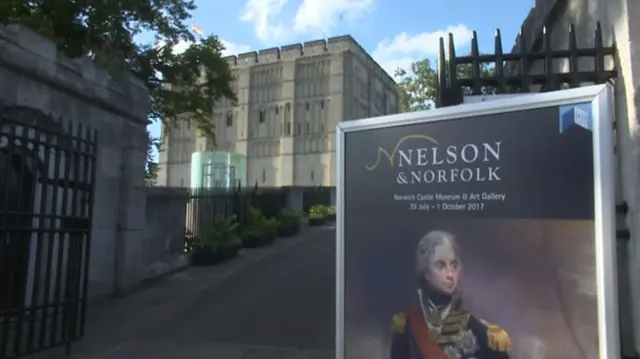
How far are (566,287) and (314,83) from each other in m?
72.9

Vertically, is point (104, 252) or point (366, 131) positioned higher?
point (366, 131)

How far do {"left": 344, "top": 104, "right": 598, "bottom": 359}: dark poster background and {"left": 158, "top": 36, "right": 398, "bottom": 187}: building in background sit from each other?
2658 inches

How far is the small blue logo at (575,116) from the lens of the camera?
9.00ft

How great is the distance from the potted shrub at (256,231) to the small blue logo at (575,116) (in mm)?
13130

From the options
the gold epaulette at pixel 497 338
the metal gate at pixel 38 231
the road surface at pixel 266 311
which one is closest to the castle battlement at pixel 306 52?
the road surface at pixel 266 311

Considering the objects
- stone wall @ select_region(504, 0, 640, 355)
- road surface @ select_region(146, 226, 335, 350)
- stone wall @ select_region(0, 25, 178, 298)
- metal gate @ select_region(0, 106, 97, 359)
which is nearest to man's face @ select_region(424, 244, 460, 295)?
stone wall @ select_region(504, 0, 640, 355)

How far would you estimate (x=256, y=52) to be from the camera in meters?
81.0

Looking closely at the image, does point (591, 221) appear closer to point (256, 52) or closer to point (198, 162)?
point (198, 162)

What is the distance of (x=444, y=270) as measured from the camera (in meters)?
3.17

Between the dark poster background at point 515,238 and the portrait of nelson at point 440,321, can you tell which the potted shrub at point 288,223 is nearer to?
the dark poster background at point 515,238

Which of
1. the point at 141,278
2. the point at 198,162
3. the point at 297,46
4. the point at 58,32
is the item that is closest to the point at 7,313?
the point at 141,278

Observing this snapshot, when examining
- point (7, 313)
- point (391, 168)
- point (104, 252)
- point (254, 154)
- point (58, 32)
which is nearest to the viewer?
point (391, 168)

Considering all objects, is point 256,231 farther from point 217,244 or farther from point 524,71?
point 524,71

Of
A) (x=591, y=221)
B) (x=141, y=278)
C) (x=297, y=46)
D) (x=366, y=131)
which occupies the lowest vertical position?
(x=141, y=278)
